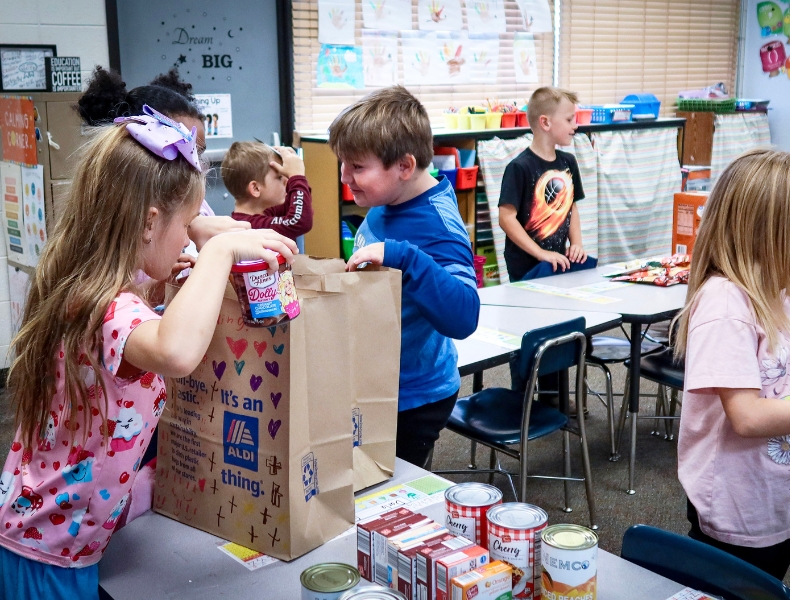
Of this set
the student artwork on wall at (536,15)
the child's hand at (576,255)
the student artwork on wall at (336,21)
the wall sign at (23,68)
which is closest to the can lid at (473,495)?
the child's hand at (576,255)

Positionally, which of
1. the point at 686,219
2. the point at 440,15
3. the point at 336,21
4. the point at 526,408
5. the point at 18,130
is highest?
the point at 440,15

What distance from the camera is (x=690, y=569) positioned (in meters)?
1.21

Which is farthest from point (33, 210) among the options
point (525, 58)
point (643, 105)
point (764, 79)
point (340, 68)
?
point (764, 79)

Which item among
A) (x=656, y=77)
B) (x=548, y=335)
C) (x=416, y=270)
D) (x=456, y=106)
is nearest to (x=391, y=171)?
(x=416, y=270)

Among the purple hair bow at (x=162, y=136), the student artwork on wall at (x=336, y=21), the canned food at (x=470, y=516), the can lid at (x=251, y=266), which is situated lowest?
the canned food at (x=470, y=516)

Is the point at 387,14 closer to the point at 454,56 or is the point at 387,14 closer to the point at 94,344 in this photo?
the point at 454,56

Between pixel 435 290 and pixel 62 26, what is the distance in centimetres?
318

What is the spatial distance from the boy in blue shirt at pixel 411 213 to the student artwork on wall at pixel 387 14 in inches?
138

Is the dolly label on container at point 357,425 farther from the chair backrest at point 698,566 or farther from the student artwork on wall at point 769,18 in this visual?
the student artwork on wall at point 769,18

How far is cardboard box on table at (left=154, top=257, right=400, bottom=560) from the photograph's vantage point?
114 cm

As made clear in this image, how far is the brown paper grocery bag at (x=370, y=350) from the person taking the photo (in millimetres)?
1305

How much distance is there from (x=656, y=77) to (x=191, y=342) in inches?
261

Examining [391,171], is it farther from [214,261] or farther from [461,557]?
[461,557]

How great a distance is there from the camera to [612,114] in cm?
598
